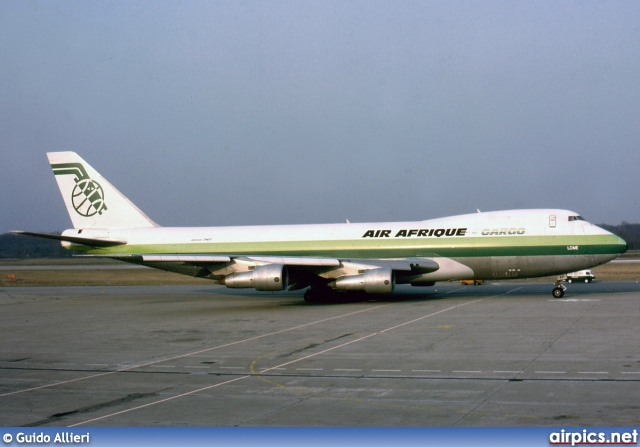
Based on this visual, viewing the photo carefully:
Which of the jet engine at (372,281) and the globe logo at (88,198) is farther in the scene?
the globe logo at (88,198)

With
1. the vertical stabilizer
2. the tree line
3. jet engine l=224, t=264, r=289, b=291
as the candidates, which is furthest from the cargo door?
the tree line

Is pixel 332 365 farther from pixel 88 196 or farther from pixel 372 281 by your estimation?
pixel 88 196

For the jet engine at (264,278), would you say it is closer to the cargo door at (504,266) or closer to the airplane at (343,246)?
the airplane at (343,246)

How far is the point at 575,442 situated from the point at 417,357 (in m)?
8.62

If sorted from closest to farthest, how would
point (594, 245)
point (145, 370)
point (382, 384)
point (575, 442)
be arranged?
point (575, 442), point (382, 384), point (145, 370), point (594, 245)

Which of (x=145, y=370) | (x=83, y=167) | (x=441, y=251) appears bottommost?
(x=145, y=370)

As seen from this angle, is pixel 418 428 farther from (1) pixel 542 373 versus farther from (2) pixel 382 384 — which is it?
(1) pixel 542 373

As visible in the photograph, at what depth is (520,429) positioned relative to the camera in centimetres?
950

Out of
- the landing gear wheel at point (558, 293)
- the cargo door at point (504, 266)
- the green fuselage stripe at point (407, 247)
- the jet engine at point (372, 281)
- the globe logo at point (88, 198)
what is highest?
the globe logo at point (88, 198)

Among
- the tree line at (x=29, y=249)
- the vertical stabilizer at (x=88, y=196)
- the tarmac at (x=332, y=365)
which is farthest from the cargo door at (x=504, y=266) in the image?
the tree line at (x=29, y=249)

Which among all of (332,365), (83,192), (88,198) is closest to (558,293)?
(332,365)

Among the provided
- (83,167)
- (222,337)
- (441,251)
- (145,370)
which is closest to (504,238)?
(441,251)

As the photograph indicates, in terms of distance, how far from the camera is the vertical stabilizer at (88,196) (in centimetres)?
4056

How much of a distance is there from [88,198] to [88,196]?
0.39 ft
